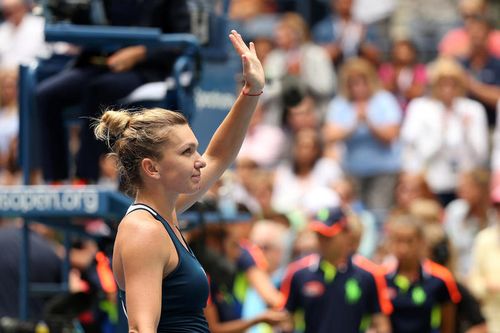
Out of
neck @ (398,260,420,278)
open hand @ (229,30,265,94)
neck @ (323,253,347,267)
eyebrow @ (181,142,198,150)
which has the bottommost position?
neck @ (398,260,420,278)

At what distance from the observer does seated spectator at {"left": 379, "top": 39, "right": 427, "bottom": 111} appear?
512 inches

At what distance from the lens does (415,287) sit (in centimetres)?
878

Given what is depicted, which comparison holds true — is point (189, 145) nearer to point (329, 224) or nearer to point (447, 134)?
point (329, 224)

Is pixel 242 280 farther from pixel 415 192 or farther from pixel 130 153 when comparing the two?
pixel 130 153

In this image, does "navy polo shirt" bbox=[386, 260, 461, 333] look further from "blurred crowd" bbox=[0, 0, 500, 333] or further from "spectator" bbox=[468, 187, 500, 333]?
"spectator" bbox=[468, 187, 500, 333]

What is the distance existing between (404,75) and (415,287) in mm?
4718

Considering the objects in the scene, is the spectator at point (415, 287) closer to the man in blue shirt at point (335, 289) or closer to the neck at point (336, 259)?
the man in blue shirt at point (335, 289)

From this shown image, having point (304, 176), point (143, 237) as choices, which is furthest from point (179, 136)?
point (304, 176)

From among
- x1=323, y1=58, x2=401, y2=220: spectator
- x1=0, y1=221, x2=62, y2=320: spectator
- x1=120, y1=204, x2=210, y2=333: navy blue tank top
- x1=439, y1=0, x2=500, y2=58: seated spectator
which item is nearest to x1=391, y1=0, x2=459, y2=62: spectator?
x1=439, y1=0, x2=500, y2=58: seated spectator

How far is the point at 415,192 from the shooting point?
442 inches

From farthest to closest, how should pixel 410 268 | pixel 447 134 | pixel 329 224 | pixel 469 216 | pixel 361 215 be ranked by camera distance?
pixel 447 134 → pixel 361 215 → pixel 469 216 → pixel 410 268 → pixel 329 224

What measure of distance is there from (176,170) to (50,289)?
435 cm

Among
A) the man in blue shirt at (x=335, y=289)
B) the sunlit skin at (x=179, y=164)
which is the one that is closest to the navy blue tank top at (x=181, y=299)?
the sunlit skin at (x=179, y=164)

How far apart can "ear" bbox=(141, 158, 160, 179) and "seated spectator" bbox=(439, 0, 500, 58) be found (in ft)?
28.4
